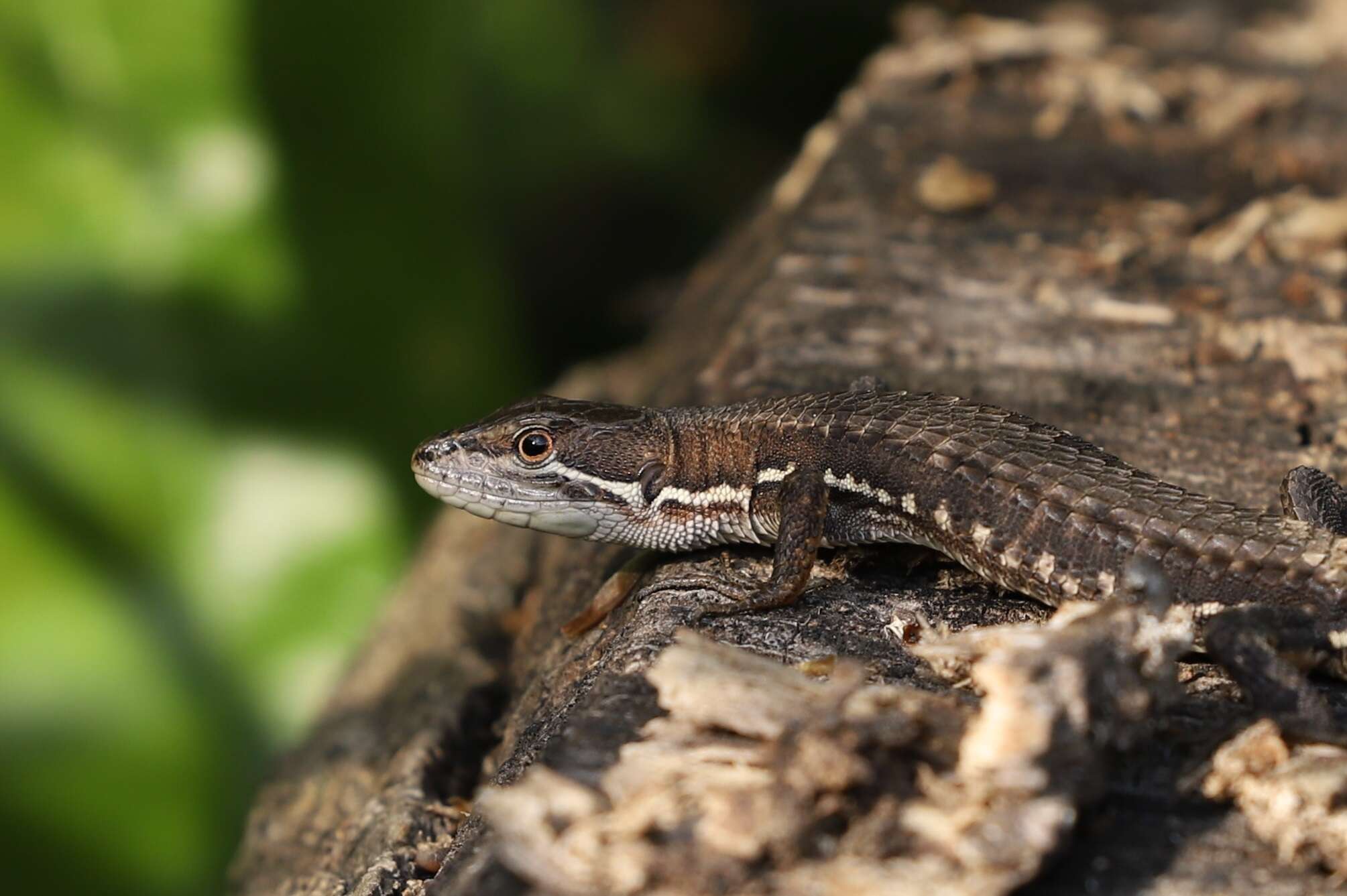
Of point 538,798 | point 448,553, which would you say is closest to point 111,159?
point 448,553

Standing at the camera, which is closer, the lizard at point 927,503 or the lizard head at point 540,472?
the lizard at point 927,503

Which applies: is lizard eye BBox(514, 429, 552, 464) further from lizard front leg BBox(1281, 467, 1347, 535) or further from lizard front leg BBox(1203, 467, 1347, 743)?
lizard front leg BBox(1281, 467, 1347, 535)

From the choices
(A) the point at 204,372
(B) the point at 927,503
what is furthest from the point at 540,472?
(A) the point at 204,372

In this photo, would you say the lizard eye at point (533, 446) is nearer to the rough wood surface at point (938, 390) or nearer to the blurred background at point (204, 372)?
the rough wood surface at point (938, 390)

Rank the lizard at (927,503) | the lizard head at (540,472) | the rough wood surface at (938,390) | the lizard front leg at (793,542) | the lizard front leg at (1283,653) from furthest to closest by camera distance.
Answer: the lizard head at (540,472), the lizard front leg at (793,542), the lizard at (927,503), the lizard front leg at (1283,653), the rough wood surface at (938,390)

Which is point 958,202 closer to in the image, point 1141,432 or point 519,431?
point 1141,432

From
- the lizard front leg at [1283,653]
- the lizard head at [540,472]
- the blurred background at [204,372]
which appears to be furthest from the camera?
the blurred background at [204,372]

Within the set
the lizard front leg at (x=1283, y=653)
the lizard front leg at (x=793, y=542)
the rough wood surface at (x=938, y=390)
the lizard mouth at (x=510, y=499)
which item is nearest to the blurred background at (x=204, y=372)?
the rough wood surface at (x=938, y=390)
